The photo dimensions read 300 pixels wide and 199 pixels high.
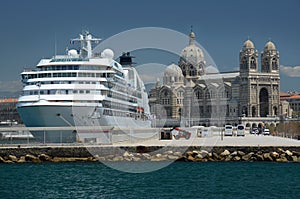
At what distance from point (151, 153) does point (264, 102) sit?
382ft

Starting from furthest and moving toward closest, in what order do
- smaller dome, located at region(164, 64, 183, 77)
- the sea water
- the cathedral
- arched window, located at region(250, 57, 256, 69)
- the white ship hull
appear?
smaller dome, located at region(164, 64, 183, 77)
arched window, located at region(250, 57, 256, 69)
the cathedral
the white ship hull
the sea water

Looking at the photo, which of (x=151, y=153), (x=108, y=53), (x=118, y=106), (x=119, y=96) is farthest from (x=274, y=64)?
(x=151, y=153)

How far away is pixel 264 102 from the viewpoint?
6304 inches

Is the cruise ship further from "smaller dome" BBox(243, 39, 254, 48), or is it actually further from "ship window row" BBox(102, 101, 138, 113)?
"smaller dome" BBox(243, 39, 254, 48)

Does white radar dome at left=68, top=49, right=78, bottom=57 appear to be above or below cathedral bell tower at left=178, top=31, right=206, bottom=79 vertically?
below

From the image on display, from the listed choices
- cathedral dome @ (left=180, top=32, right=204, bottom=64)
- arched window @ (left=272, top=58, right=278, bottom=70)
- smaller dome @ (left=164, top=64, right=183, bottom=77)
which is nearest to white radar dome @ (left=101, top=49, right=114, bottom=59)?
arched window @ (left=272, top=58, right=278, bottom=70)

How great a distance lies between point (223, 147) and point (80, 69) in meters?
17.2

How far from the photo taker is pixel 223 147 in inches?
1921

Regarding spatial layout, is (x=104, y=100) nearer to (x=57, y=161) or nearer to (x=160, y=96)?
(x=57, y=161)

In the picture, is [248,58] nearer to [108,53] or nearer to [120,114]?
[108,53]

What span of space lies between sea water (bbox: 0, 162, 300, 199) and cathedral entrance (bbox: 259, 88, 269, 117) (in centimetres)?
11439

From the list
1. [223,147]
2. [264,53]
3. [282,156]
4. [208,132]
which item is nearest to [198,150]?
[223,147]

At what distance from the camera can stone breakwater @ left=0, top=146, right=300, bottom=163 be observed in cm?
4728

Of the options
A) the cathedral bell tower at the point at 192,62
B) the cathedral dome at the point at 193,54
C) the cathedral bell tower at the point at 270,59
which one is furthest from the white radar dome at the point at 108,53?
the cathedral dome at the point at 193,54
